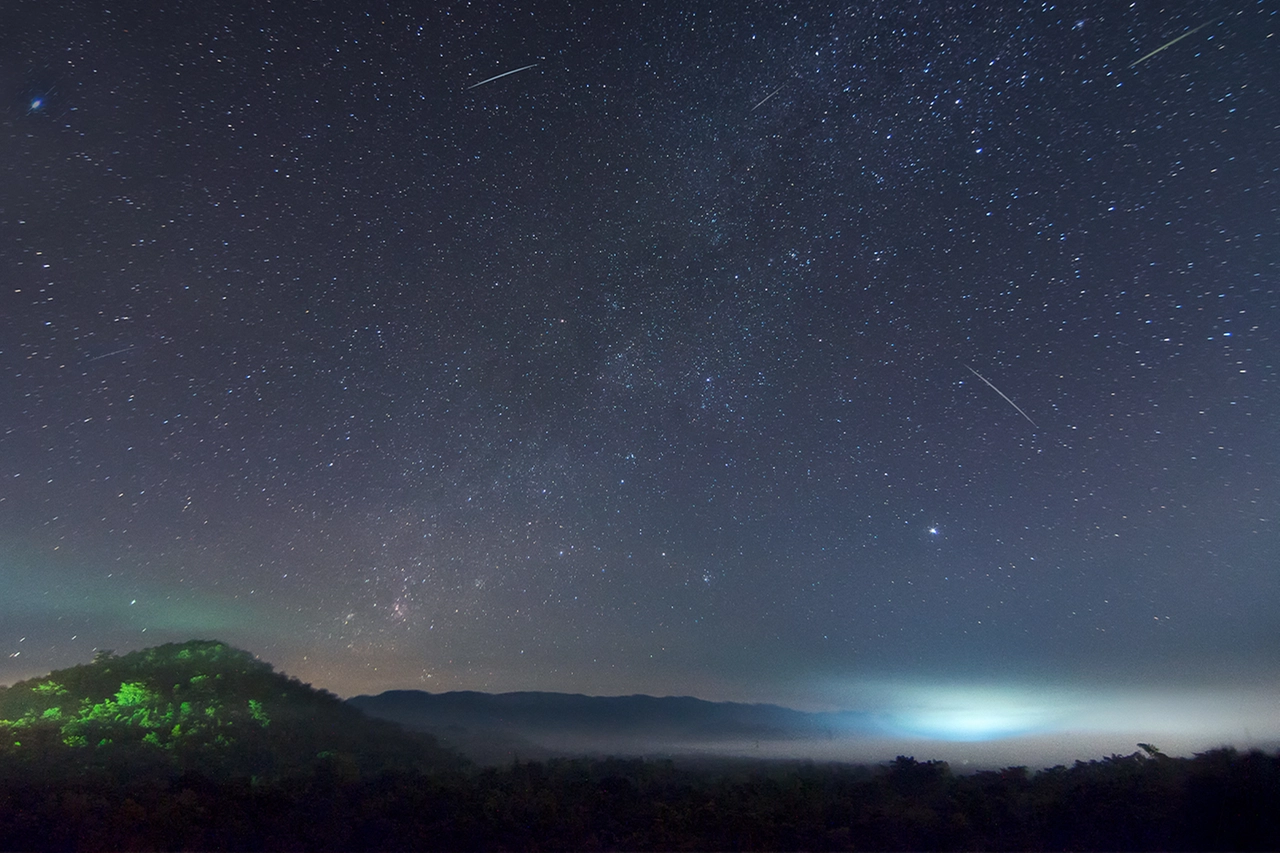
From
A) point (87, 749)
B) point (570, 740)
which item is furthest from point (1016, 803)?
point (87, 749)

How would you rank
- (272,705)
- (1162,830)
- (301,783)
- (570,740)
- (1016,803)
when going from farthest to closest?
(272,705), (570,740), (301,783), (1016,803), (1162,830)

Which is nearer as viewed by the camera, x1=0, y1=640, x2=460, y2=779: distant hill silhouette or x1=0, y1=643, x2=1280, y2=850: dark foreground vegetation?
x1=0, y1=643, x2=1280, y2=850: dark foreground vegetation

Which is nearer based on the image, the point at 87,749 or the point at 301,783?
the point at 301,783

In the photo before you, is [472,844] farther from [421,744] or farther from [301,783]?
[421,744]

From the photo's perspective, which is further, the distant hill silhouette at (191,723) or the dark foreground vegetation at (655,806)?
the distant hill silhouette at (191,723)
